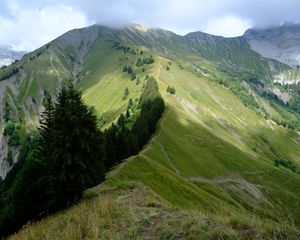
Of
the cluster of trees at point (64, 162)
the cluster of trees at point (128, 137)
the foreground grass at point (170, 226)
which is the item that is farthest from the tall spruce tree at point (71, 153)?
the foreground grass at point (170, 226)

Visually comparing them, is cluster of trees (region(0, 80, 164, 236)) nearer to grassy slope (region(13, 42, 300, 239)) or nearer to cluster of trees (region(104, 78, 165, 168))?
grassy slope (region(13, 42, 300, 239))

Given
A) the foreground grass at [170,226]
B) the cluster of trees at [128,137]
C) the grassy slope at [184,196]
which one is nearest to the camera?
the foreground grass at [170,226]

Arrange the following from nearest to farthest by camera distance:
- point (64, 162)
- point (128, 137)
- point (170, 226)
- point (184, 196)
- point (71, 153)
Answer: point (170, 226)
point (64, 162)
point (71, 153)
point (184, 196)
point (128, 137)

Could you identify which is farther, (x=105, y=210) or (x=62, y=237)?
(x=105, y=210)

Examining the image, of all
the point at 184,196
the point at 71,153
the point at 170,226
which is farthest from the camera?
the point at 184,196

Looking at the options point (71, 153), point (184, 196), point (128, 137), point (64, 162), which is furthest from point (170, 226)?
point (128, 137)

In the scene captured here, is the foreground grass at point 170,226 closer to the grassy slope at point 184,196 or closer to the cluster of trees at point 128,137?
the grassy slope at point 184,196

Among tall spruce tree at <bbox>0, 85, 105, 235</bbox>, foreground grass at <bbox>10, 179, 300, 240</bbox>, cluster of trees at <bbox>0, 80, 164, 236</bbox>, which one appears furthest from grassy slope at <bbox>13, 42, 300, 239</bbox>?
cluster of trees at <bbox>0, 80, 164, 236</bbox>

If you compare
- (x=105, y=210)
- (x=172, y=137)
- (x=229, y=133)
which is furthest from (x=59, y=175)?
(x=229, y=133)

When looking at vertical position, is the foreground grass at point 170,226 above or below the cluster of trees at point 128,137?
above

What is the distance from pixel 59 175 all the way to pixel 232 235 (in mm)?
29847

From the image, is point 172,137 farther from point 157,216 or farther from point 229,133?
point 157,216

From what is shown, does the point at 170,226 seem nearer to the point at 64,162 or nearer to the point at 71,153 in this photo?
the point at 64,162

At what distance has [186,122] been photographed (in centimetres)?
15012
